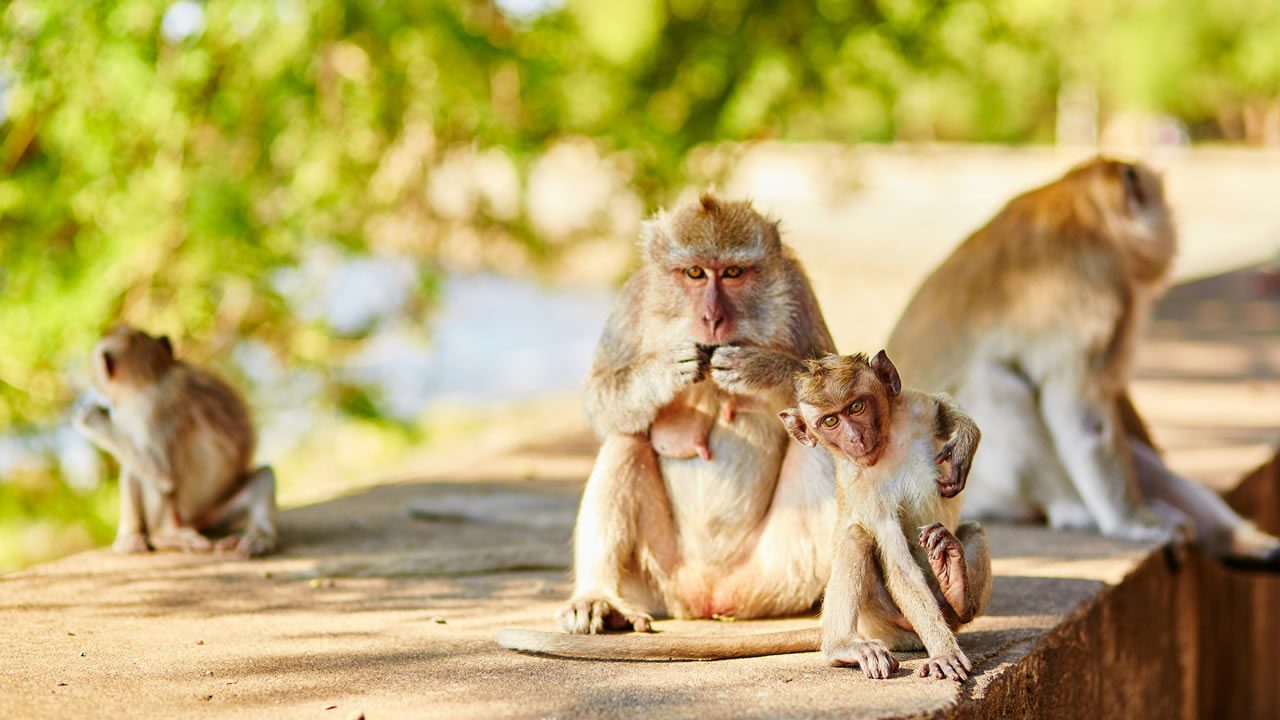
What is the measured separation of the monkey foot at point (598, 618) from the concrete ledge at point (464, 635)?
0.18 m

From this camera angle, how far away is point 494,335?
32.8 m

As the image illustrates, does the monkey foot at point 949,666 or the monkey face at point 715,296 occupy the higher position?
the monkey face at point 715,296

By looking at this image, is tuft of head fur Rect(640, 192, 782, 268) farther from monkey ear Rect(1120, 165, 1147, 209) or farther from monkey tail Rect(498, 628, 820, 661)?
monkey ear Rect(1120, 165, 1147, 209)

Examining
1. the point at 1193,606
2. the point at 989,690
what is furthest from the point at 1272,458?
the point at 989,690

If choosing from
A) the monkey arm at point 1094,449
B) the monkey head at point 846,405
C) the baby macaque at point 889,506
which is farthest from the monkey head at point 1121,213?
the monkey head at point 846,405

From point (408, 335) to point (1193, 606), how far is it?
20.7 ft

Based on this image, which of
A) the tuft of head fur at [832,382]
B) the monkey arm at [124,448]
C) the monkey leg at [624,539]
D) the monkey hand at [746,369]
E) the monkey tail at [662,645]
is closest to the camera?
the tuft of head fur at [832,382]

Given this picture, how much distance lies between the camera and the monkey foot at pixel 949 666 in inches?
139

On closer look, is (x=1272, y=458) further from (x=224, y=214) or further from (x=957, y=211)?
(x=957, y=211)

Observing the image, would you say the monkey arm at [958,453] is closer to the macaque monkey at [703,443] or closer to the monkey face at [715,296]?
the macaque monkey at [703,443]

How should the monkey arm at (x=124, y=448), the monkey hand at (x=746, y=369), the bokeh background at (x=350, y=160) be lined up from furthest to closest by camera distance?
1. the bokeh background at (x=350, y=160)
2. the monkey arm at (x=124, y=448)
3. the monkey hand at (x=746, y=369)

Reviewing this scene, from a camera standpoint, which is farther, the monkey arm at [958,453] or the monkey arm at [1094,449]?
the monkey arm at [1094,449]

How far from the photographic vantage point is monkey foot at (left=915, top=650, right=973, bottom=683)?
11.6ft

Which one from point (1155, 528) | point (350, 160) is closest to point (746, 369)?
point (1155, 528)
